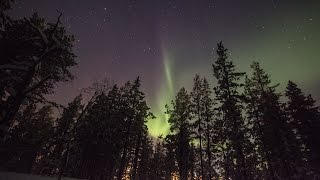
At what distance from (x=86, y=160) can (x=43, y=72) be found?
24.9 metres

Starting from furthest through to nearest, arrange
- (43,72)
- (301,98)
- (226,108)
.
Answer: (301,98)
(226,108)
(43,72)

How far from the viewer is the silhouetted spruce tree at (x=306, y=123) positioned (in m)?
29.7

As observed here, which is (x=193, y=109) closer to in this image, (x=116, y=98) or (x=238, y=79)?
(x=238, y=79)

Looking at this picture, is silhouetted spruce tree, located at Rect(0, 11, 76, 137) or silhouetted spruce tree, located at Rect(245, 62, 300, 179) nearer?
silhouetted spruce tree, located at Rect(0, 11, 76, 137)

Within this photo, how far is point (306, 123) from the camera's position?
31156 millimetres

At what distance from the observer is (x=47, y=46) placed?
582 centimetres

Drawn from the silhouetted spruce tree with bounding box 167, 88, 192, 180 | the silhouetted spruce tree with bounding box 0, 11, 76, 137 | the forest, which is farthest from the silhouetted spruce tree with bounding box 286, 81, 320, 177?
the silhouetted spruce tree with bounding box 0, 11, 76, 137

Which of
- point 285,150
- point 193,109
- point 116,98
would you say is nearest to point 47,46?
point 285,150

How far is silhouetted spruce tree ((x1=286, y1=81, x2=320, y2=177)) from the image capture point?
29.7m

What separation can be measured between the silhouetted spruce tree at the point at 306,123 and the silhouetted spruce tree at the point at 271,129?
1.10 metres

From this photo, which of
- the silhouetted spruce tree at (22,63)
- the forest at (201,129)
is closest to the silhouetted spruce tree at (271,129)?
the forest at (201,129)

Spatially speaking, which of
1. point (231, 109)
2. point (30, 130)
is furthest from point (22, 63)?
point (30, 130)

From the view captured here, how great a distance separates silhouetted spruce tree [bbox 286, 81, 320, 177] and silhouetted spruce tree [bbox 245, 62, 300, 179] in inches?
43.3

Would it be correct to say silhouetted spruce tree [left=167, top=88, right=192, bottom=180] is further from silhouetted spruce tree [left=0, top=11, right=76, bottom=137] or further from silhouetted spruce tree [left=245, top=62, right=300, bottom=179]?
silhouetted spruce tree [left=0, top=11, right=76, bottom=137]
